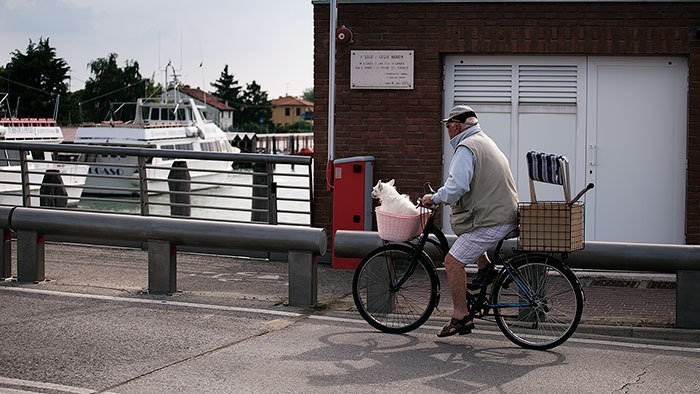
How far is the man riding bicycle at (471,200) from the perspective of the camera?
327 inches

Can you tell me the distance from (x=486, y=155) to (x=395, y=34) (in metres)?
5.36

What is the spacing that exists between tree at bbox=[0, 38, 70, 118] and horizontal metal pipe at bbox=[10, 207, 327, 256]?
90.1 metres

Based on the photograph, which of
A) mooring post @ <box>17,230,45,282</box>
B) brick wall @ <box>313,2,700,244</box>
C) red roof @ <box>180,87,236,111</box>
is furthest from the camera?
red roof @ <box>180,87,236,111</box>

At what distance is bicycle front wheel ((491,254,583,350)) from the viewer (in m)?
8.27

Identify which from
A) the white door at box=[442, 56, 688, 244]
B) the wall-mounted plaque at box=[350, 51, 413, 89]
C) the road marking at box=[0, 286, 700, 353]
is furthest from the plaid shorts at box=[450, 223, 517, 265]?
the wall-mounted plaque at box=[350, 51, 413, 89]

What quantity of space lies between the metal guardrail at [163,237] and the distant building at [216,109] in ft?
429

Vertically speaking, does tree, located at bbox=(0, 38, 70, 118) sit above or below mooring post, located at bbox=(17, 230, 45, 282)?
above

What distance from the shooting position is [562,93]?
44.0 ft

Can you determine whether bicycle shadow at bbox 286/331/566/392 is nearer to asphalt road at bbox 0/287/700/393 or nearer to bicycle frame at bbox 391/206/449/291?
asphalt road at bbox 0/287/700/393

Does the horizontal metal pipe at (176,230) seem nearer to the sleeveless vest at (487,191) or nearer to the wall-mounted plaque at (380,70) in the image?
the sleeveless vest at (487,191)

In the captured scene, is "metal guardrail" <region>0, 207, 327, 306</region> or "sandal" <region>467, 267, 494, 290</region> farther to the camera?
"metal guardrail" <region>0, 207, 327, 306</region>

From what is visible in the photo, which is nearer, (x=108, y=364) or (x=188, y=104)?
(x=108, y=364)

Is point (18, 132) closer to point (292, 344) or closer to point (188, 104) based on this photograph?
point (188, 104)

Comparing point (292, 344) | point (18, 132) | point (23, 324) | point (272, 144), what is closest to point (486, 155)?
point (292, 344)
